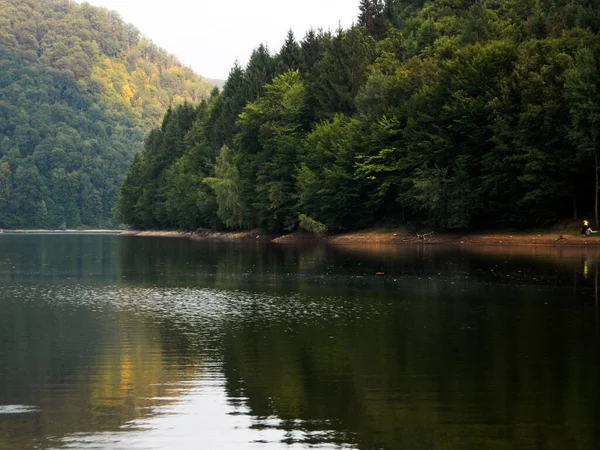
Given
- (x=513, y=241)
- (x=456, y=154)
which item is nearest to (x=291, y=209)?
(x=456, y=154)

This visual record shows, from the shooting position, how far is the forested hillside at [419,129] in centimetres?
7419

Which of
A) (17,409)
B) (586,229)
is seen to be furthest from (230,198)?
(17,409)

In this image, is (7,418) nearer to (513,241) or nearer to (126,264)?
(126,264)

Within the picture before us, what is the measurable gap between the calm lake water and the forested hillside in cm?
3690

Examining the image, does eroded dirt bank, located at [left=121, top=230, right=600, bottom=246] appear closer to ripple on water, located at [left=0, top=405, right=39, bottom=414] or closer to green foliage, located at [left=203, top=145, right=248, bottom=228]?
green foliage, located at [left=203, top=145, right=248, bottom=228]

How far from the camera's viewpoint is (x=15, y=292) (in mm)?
37750

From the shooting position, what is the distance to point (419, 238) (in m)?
88.8

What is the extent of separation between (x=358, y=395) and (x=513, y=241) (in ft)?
216

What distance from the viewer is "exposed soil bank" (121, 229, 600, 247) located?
7424 cm

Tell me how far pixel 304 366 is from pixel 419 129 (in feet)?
239

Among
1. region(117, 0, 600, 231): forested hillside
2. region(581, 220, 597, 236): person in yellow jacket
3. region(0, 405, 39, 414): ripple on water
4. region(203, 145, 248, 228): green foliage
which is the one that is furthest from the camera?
region(203, 145, 248, 228): green foliage

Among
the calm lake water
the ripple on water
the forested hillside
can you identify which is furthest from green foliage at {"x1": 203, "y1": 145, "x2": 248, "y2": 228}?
the ripple on water

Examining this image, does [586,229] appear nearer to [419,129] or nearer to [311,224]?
[419,129]

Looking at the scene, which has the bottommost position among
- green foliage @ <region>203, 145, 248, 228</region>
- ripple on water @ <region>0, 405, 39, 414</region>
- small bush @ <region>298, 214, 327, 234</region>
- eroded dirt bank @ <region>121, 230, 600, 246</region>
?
ripple on water @ <region>0, 405, 39, 414</region>
